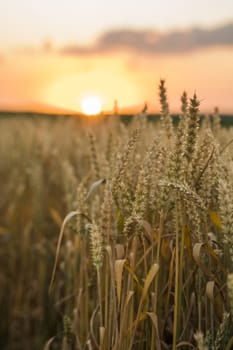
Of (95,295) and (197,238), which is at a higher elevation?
(197,238)

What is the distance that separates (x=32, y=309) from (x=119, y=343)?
9.61 ft

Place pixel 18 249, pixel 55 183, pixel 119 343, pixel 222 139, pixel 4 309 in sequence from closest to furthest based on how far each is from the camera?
pixel 119 343, pixel 222 139, pixel 4 309, pixel 18 249, pixel 55 183

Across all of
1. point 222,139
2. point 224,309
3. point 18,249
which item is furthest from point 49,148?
point 224,309

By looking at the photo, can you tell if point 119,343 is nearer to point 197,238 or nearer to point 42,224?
point 197,238

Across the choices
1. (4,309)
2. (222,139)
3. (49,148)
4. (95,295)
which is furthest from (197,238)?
(49,148)

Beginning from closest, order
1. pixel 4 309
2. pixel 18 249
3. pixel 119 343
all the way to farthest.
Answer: pixel 119 343, pixel 4 309, pixel 18 249

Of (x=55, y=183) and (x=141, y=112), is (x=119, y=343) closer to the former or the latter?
(x=141, y=112)

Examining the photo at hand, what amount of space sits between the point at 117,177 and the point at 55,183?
3347 mm

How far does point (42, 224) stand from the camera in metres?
4.62

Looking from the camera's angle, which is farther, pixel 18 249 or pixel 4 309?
pixel 18 249

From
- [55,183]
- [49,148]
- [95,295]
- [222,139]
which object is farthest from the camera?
[49,148]

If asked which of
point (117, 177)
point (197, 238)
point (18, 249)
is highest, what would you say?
point (117, 177)

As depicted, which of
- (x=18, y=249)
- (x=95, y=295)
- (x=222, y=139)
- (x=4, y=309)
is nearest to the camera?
(x=95, y=295)

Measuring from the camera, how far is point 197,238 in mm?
1954
